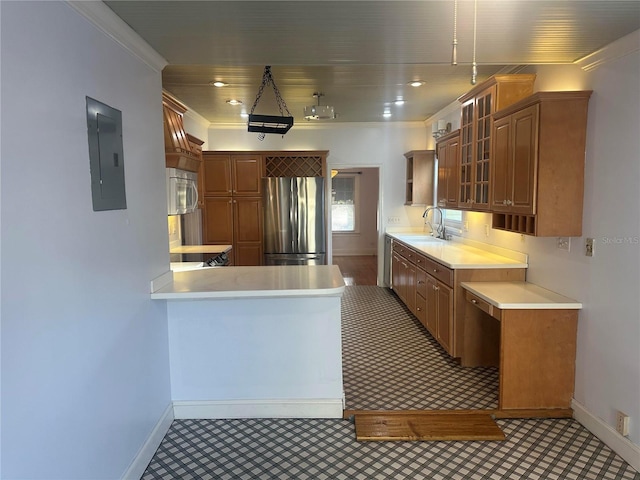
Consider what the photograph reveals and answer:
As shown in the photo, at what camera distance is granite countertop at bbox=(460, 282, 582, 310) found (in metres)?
2.76

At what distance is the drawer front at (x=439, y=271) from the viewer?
3.71 metres

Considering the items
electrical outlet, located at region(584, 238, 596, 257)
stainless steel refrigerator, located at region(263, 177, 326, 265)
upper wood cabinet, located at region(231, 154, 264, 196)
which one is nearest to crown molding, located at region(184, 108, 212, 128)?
upper wood cabinet, located at region(231, 154, 264, 196)

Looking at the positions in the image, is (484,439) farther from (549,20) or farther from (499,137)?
(549,20)

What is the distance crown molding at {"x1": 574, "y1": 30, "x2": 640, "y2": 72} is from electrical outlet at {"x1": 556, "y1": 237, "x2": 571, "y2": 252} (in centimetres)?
111

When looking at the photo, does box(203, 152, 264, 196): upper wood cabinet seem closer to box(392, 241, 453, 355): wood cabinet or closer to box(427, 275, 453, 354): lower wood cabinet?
box(392, 241, 453, 355): wood cabinet

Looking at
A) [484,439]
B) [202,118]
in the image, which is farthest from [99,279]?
[202,118]

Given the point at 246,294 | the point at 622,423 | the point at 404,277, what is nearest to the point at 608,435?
the point at 622,423

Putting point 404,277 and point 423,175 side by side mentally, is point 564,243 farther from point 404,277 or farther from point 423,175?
point 423,175

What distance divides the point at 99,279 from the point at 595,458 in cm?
285

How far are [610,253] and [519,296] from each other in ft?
2.15

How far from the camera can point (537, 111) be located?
8.91 ft

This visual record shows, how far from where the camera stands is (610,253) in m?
2.49

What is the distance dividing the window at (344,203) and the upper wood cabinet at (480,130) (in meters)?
6.07

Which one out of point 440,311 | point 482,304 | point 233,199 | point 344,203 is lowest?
point 440,311
